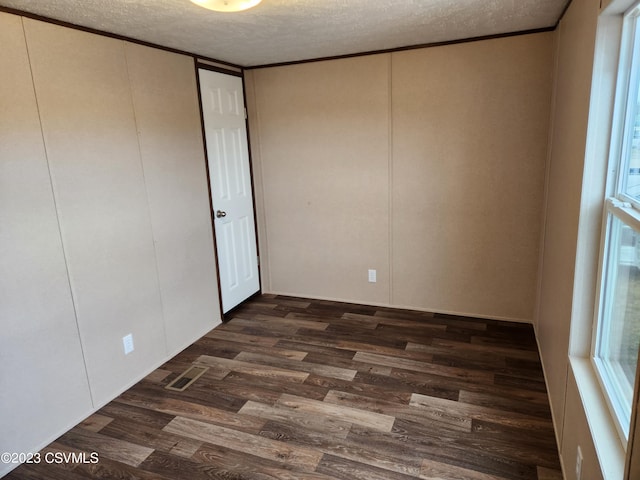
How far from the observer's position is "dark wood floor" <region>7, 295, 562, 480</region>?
81.2 inches

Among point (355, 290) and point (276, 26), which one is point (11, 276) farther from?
point (355, 290)

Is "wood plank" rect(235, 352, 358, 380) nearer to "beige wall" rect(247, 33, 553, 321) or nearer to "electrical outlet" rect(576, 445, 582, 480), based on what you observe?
"beige wall" rect(247, 33, 553, 321)

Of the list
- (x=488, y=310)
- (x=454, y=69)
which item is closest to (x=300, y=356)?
(x=488, y=310)

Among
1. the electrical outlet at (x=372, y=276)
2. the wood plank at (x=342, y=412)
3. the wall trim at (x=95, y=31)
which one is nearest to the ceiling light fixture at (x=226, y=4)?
the wall trim at (x=95, y=31)

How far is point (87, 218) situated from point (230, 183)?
1473mm

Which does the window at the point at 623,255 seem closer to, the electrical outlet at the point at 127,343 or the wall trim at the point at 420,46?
the wall trim at the point at 420,46

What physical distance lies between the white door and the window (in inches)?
109

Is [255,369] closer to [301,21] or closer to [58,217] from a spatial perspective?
[58,217]

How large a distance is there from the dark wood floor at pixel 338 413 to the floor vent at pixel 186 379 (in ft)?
A: 0.15

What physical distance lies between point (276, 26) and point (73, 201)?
1572 millimetres

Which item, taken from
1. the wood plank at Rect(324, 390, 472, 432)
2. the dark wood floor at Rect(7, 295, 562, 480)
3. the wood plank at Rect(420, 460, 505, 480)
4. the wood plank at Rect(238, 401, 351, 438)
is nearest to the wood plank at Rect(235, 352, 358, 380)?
the dark wood floor at Rect(7, 295, 562, 480)

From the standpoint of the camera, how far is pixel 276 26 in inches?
101

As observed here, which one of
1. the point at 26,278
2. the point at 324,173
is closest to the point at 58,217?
the point at 26,278

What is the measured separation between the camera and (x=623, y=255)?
1577mm
